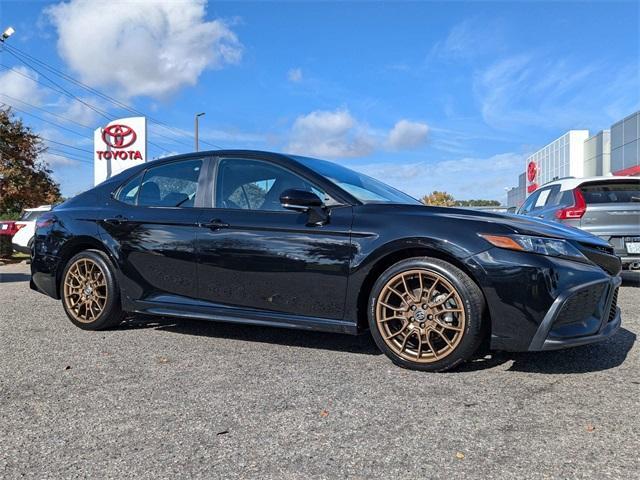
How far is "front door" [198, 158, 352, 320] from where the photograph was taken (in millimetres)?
3701

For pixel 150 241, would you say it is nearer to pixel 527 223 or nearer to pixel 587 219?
pixel 527 223

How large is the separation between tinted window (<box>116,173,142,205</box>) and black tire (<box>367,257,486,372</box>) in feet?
7.77

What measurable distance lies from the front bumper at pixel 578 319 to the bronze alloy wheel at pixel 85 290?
3.47 metres

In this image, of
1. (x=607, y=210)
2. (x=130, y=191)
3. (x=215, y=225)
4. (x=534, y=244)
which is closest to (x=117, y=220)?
(x=130, y=191)

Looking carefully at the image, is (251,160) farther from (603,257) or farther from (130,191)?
(603,257)

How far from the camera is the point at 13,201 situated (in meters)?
34.5

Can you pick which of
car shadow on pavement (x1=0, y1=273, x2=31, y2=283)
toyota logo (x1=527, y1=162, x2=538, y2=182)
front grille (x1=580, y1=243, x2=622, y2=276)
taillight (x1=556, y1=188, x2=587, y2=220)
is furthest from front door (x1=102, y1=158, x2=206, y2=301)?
toyota logo (x1=527, y1=162, x2=538, y2=182)

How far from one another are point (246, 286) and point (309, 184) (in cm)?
87

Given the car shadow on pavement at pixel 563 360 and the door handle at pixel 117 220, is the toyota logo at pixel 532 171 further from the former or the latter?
the door handle at pixel 117 220

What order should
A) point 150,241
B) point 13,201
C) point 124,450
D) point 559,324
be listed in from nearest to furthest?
point 124,450
point 559,324
point 150,241
point 13,201

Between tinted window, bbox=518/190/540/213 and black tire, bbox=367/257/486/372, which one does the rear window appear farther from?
black tire, bbox=367/257/486/372

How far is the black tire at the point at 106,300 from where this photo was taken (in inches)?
183

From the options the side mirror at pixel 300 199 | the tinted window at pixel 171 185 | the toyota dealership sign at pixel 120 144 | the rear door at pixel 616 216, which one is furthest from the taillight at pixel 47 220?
the toyota dealership sign at pixel 120 144

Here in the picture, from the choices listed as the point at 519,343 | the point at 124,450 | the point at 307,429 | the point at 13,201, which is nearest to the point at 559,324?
the point at 519,343
